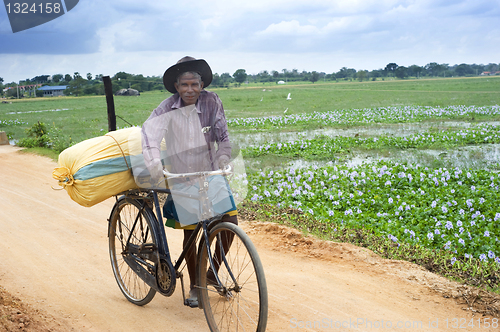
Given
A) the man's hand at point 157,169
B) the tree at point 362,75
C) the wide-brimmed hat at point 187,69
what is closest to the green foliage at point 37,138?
the wide-brimmed hat at point 187,69

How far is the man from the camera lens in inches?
122

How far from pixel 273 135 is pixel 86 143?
13.1 meters

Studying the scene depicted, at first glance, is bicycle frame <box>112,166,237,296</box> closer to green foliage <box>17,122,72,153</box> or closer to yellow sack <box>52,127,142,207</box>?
yellow sack <box>52,127,142,207</box>

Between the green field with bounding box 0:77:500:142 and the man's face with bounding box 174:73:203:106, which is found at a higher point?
the man's face with bounding box 174:73:203:106

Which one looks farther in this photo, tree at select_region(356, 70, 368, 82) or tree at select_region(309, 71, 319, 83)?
tree at select_region(356, 70, 368, 82)

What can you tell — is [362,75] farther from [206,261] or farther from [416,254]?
[206,261]

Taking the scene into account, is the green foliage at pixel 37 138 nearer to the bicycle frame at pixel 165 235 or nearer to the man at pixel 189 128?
the bicycle frame at pixel 165 235

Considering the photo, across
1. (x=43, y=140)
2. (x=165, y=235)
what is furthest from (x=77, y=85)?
(x=165, y=235)

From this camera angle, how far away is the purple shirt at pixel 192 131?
10.3 ft

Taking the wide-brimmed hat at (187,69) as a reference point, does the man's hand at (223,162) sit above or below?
below

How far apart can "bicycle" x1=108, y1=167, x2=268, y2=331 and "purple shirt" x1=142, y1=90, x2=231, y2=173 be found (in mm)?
269

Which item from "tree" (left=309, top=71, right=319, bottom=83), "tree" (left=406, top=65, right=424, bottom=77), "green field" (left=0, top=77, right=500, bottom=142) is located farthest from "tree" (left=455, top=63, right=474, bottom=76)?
"green field" (left=0, top=77, right=500, bottom=142)

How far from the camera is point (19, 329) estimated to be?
3043mm

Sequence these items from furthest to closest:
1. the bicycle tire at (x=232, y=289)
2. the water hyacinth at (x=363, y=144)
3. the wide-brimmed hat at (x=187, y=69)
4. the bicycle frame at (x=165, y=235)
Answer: the water hyacinth at (x=363, y=144), the wide-brimmed hat at (x=187, y=69), the bicycle frame at (x=165, y=235), the bicycle tire at (x=232, y=289)
